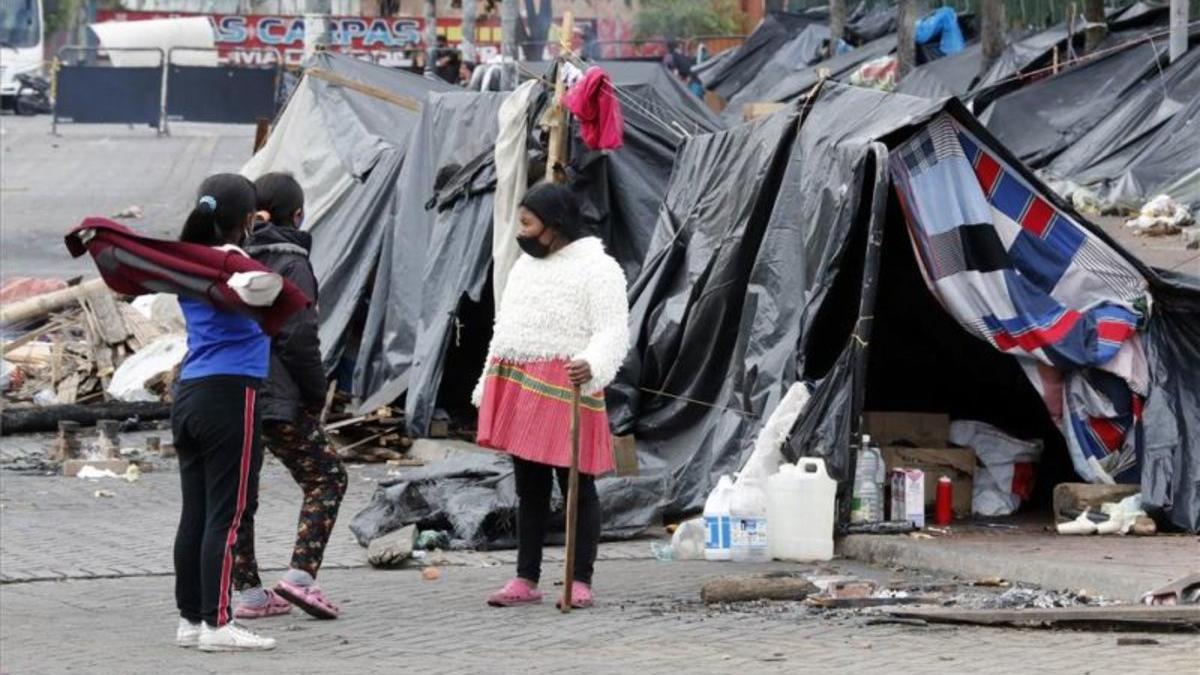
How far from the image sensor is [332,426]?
44.5ft

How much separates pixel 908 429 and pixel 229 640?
14.2 ft

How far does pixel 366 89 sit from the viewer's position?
55.1 feet

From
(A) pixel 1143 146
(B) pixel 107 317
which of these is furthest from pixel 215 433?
(A) pixel 1143 146

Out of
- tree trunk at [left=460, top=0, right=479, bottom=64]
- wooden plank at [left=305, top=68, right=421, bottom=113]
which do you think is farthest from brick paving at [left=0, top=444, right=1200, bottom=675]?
tree trunk at [left=460, top=0, right=479, bottom=64]

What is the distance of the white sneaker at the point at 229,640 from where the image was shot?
7285mm

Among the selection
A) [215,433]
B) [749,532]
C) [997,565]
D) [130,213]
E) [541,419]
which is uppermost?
[130,213]

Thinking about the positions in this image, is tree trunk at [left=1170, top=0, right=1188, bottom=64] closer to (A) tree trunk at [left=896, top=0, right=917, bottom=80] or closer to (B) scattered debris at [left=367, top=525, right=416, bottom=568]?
(A) tree trunk at [left=896, top=0, right=917, bottom=80]

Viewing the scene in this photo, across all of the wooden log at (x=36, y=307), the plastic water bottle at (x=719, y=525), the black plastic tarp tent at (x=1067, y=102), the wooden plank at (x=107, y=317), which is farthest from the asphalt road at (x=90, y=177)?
the plastic water bottle at (x=719, y=525)

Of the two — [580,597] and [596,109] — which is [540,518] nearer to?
[580,597]

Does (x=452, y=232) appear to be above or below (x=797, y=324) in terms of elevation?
above

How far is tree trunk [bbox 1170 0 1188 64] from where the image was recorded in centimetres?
2066

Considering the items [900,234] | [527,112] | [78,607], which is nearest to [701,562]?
[900,234]

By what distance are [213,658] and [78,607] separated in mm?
1511

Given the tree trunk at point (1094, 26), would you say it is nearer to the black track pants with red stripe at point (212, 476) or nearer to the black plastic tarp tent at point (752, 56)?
the black plastic tarp tent at point (752, 56)
